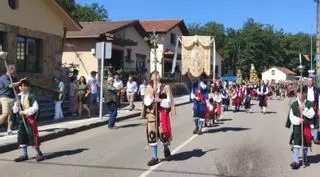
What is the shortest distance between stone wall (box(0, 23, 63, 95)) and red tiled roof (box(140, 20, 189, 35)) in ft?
86.6

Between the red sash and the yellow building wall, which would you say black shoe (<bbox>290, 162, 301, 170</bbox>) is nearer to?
the red sash

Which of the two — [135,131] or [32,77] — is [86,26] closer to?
[32,77]

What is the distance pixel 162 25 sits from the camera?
53.5 metres

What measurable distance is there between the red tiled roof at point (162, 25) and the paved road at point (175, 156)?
3486cm

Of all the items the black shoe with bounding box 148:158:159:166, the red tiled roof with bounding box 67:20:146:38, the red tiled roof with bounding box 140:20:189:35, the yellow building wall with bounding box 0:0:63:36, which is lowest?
the black shoe with bounding box 148:158:159:166

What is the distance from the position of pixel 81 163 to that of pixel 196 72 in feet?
26.8

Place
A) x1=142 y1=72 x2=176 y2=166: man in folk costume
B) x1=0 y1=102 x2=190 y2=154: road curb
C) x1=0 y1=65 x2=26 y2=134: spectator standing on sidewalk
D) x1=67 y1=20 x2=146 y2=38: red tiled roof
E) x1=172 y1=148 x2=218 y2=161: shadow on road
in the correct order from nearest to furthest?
x1=142 y1=72 x2=176 y2=166: man in folk costume → x1=172 y1=148 x2=218 y2=161: shadow on road → x1=0 y1=102 x2=190 y2=154: road curb → x1=0 y1=65 x2=26 y2=134: spectator standing on sidewalk → x1=67 y1=20 x2=146 y2=38: red tiled roof

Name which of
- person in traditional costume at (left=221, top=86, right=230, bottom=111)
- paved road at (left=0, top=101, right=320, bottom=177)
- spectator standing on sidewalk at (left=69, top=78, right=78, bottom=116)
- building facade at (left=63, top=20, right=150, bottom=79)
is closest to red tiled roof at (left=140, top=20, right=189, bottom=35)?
building facade at (left=63, top=20, right=150, bottom=79)

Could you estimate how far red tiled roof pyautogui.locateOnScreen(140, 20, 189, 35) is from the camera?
51.9m

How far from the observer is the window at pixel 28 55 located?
2208 centimetres

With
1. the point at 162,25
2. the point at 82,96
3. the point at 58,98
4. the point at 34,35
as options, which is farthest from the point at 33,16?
the point at 162,25

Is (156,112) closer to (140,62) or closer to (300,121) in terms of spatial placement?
(300,121)

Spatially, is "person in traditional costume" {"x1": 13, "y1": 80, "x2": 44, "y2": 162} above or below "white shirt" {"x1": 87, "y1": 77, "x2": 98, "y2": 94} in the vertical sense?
below

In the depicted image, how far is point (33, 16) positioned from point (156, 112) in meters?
13.5
